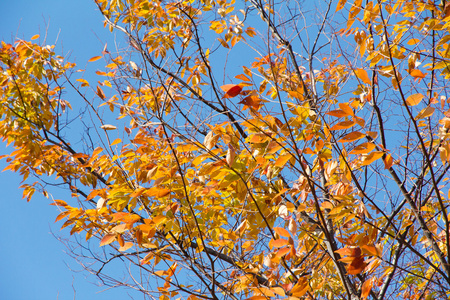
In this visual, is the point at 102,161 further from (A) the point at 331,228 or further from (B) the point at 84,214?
(A) the point at 331,228

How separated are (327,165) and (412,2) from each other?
1.32m

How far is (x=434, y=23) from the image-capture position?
2.02 metres

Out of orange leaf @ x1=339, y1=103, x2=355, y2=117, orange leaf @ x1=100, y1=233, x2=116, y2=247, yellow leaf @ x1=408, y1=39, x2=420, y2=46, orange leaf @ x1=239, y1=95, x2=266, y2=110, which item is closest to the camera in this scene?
orange leaf @ x1=339, y1=103, x2=355, y2=117

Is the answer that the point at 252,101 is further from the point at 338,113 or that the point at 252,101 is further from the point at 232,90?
the point at 338,113

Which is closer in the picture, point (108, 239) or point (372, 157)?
point (372, 157)

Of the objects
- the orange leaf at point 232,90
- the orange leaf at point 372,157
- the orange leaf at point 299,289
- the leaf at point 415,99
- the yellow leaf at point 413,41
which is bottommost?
the orange leaf at point 299,289

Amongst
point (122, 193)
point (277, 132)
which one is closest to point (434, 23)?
point (277, 132)

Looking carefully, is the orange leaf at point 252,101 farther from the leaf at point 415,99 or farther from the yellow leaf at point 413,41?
the yellow leaf at point 413,41

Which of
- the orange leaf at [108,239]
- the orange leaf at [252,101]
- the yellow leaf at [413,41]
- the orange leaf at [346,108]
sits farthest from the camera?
the yellow leaf at [413,41]

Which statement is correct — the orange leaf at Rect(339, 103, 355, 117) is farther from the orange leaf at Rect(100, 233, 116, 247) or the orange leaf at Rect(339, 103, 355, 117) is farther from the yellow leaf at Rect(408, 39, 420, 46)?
the yellow leaf at Rect(408, 39, 420, 46)

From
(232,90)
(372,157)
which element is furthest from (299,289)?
(232,90)

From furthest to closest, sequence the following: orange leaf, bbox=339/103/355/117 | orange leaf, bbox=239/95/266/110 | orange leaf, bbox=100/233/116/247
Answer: orange leaf, bbox=100/233/116/247
orange leaf, bbox=239/95/266/110
orange leaf, bbox=339/103/355/117

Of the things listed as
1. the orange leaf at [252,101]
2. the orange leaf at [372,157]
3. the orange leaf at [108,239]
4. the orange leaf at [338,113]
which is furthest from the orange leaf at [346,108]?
the orange leaf at [108,239]

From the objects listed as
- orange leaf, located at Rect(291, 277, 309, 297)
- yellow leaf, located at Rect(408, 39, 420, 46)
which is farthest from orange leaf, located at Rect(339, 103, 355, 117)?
yellow leaf, located at Rect(408, 39, 420, 46)
